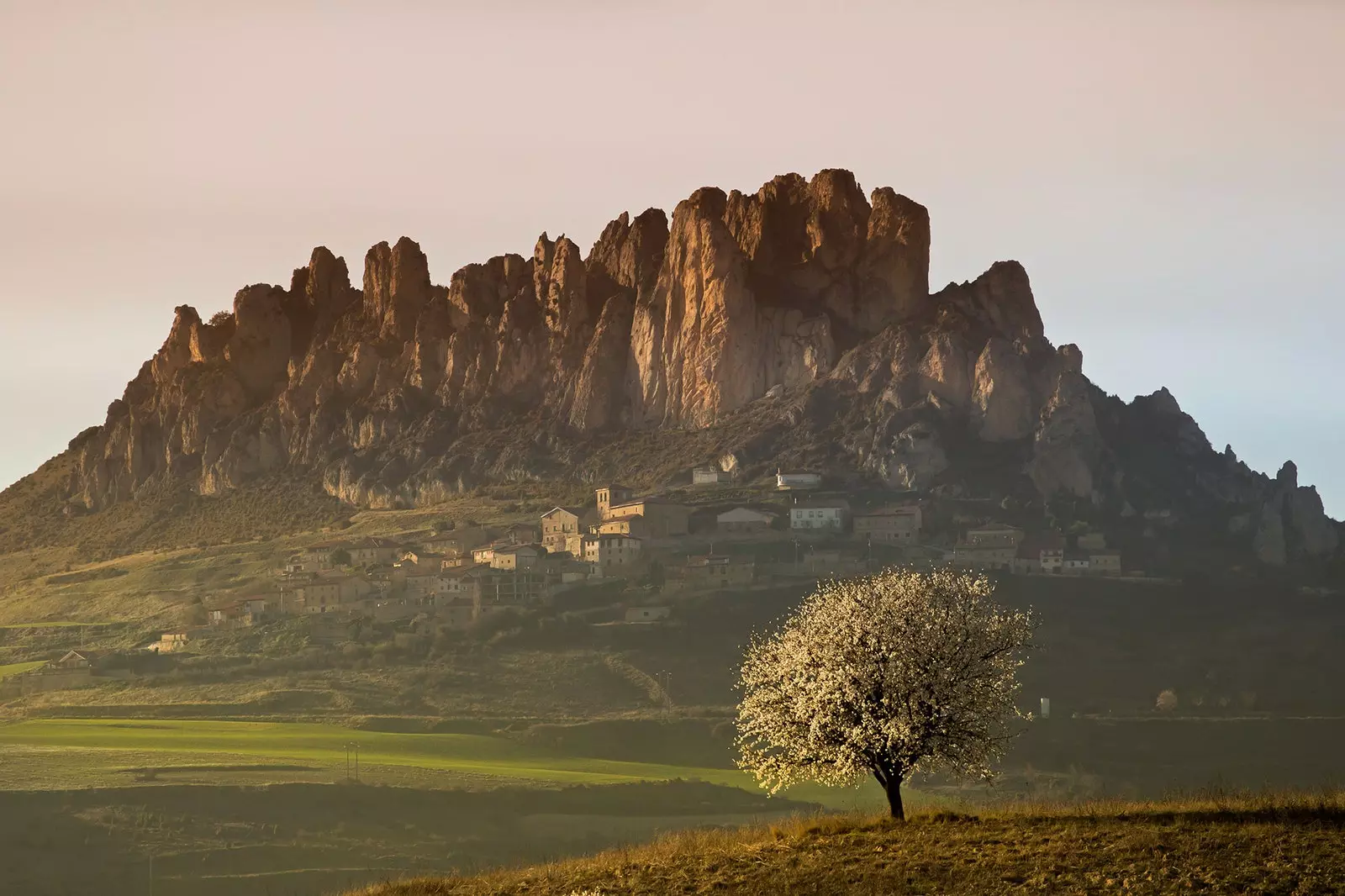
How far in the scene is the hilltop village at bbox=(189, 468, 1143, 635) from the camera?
148000mm

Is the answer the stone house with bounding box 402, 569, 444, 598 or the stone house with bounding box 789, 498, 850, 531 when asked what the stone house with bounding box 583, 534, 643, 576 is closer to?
the stone house with bounding box 402, 569, 444, 598

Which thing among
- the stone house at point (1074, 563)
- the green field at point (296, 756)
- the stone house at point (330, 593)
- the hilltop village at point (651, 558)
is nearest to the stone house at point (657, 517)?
the hilltop village at point (651, 558)

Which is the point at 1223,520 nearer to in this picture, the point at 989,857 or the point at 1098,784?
the point at 1098,784

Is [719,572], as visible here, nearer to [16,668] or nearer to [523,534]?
[523,534]

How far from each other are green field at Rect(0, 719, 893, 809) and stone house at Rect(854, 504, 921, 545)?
58.4 m

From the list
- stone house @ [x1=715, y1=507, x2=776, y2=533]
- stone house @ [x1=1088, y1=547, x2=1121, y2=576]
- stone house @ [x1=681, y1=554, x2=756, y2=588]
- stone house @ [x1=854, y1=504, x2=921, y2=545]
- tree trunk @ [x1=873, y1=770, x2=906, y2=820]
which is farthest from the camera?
stone house @ [x1=715, y1=507, x2=776, y2=533]

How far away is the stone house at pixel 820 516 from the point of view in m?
163

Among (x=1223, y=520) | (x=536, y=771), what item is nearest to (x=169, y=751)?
(x=536, y=771)

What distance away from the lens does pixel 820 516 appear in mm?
164125

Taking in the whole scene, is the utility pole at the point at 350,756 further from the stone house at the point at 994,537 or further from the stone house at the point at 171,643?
the stone house at the point at 994,537

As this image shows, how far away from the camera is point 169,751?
103625 mm

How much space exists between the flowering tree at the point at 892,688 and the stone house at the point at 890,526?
376 ft

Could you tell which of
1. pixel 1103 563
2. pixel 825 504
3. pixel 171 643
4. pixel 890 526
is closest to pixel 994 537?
pixel 890 526

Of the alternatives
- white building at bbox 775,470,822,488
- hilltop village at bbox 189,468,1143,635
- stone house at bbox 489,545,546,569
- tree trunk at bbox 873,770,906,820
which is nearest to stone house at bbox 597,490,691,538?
hilltop village at bbox 189,468,1143,635
